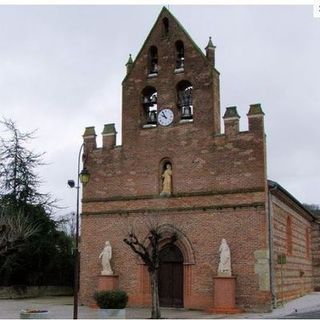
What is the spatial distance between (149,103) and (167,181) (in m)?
4.67

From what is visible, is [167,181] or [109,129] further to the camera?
[109,129]

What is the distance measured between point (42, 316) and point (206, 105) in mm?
13124

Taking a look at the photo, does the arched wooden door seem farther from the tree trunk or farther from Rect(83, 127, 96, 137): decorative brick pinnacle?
Rect(83, 127, 96, 137): decorative brick pinnacle

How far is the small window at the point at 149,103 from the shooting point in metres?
29.1

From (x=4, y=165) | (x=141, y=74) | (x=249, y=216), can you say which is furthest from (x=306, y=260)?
(x=4, y=165)

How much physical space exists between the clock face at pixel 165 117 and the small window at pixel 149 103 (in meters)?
0.70

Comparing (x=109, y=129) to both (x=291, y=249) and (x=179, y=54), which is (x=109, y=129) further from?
(x=291, y=249)

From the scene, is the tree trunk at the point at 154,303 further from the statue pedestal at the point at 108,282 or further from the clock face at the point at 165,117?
the clock face at the point at 165,117

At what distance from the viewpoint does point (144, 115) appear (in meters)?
29.3

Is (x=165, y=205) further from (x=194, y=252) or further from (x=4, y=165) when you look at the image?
(x=4, y=165)

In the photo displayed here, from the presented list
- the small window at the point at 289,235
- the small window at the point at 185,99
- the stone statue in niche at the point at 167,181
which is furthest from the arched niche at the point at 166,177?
the small window at the point at 289,235

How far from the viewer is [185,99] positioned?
28.5m

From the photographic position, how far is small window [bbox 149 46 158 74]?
97.1 feet

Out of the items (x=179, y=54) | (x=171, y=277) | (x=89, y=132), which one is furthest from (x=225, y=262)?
(x=179, y=54)
